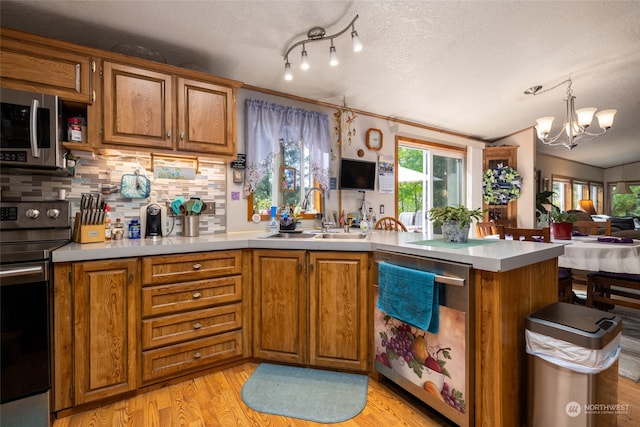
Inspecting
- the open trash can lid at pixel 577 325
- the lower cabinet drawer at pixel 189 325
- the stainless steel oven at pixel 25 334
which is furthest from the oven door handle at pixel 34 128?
→ the open trash can lid at pixel 577 325

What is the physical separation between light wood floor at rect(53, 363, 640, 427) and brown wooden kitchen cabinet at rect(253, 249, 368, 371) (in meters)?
0.30

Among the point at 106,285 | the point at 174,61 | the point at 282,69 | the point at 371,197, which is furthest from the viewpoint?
the point at 371,197

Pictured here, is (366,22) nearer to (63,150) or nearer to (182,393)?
(63,150)

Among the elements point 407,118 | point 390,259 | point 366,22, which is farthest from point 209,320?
point 407,118

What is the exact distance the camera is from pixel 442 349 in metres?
1.50

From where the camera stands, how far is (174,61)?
2.41 metres

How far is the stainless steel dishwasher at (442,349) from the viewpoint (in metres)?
1.39

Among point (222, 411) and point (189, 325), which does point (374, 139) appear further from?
point (222, 411)

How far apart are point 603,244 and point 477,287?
2.29m

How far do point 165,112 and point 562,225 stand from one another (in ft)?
12.1

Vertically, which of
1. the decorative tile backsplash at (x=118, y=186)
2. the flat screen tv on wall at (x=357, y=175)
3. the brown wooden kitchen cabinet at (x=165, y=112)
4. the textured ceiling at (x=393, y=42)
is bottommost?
the decorative tile backsplash at (x=118, y=186)

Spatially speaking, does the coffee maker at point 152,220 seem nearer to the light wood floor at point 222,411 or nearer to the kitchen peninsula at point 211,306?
the kitchen peninsula at point 211,306

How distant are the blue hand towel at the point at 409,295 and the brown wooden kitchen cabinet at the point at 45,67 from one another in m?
2.14

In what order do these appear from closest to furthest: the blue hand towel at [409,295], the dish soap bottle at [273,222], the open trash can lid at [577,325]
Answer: the open trash can lid at [577,325] → the blue hand towel at [409,295] → the dish soap bottle at [273,222]
